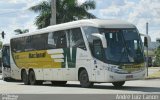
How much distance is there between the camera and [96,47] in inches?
999

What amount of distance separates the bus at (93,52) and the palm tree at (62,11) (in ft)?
75.6

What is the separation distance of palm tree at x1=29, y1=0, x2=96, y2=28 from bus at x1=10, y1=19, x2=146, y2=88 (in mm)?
23056

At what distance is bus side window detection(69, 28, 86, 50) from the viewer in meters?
26.5

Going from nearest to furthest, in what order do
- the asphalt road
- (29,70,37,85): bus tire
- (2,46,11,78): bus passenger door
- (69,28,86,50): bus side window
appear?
1. the asphalt road
2. (69,28,86,50): bus side window
3. (29,70,37,85): bus tire
4. (2,46,11,78): bus passenger door

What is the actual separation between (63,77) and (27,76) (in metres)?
5.54

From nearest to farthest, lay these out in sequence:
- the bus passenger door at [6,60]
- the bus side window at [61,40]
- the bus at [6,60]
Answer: the bus side window at [61,40]
the bus at [6,60]
the bus passenger door at [6,60]

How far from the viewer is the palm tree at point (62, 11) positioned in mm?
54688

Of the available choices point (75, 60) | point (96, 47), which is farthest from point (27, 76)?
point (96, 47)

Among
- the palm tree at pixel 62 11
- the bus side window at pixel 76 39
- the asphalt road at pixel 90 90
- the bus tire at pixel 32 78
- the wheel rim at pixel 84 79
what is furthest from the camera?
the palm tree at pixel 62 11

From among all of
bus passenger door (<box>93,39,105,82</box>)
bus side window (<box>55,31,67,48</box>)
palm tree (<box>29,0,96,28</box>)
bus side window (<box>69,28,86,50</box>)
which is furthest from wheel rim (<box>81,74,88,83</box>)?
palm tree (<box>29,0,96,28</box>)

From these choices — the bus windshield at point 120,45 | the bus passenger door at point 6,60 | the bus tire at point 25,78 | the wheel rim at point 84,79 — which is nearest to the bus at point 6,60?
the bus passenger door at point 6,60

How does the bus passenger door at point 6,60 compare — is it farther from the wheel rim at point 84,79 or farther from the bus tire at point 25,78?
the wheel rim at point 84,79

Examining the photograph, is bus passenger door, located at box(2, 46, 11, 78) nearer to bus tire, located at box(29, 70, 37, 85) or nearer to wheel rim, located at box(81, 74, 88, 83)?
bus tire, located at box(29, 70, 37, 85)

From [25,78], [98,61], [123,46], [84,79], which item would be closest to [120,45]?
[123,46]
